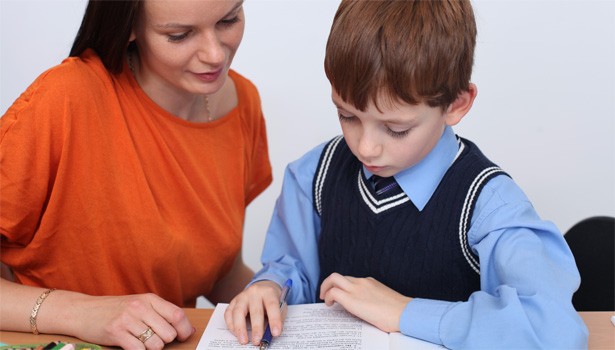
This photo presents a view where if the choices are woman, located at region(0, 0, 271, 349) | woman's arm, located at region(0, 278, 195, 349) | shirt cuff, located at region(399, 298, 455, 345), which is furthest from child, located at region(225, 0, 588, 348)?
woman, located at region(0, 0, 271, 349)

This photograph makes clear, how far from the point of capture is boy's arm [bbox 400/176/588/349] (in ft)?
3.45

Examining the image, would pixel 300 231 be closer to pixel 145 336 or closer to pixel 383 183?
pixel 383 183

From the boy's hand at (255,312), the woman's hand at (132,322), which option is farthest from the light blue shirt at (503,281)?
the woman's hand at (132,322)

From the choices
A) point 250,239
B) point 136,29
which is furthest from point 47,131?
point 250,239

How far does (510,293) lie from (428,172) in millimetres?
285

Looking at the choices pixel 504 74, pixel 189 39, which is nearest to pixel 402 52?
pixel 189 39

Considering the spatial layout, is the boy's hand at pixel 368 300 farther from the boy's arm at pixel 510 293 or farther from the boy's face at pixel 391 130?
the boy's face at pixel 391 130

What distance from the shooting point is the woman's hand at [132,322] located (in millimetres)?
1118

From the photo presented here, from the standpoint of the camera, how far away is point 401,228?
50.6 inches

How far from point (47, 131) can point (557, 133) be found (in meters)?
1.66

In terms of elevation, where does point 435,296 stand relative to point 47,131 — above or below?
below

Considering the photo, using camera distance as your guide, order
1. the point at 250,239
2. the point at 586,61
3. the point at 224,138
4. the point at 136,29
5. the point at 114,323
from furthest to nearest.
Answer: the point at 250,239
the point at 586,61
the point at 224,138
the point at 136,29
the point at 114,323

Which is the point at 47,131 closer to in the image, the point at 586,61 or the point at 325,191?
the point at 325,191

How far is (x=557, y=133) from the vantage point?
227 centimetres
